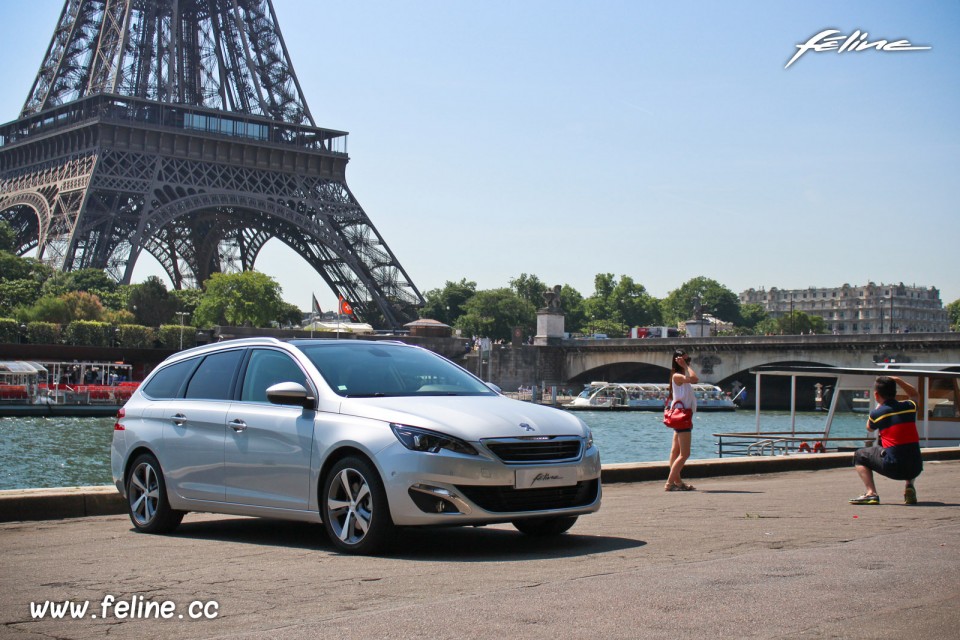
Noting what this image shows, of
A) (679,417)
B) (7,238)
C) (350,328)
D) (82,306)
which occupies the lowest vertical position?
(679,417)

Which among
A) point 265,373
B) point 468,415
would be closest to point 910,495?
point 468,415

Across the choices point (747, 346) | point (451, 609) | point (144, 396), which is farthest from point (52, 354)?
point (451, 609)

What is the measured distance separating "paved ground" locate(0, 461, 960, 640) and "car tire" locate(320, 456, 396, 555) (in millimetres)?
162

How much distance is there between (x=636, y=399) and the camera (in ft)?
284

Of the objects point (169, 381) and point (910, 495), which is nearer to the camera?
point (169, 381)

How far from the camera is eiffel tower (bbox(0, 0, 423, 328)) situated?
3152 inches

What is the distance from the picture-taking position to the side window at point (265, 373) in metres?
9.08

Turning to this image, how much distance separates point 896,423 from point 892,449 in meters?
0.25

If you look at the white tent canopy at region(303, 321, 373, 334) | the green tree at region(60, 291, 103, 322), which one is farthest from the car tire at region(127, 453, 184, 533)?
the green tree at region(60, 291, 103, 322)

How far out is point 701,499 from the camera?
1226 cm

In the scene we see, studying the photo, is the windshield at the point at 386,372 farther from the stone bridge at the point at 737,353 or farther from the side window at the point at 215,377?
the stone bridge at the point at 737,353

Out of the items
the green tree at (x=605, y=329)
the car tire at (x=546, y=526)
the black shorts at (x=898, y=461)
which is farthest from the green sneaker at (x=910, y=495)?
the green tree at (x=605, y=329)

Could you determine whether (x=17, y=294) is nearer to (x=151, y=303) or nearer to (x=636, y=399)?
(x=151, y=303)

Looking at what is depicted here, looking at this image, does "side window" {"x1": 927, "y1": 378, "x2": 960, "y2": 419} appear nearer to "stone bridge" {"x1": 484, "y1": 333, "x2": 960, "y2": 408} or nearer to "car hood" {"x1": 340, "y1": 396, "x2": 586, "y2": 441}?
"car hood" {"x1": 340, "y1": 396, "x2": 586, "y2": 441}
